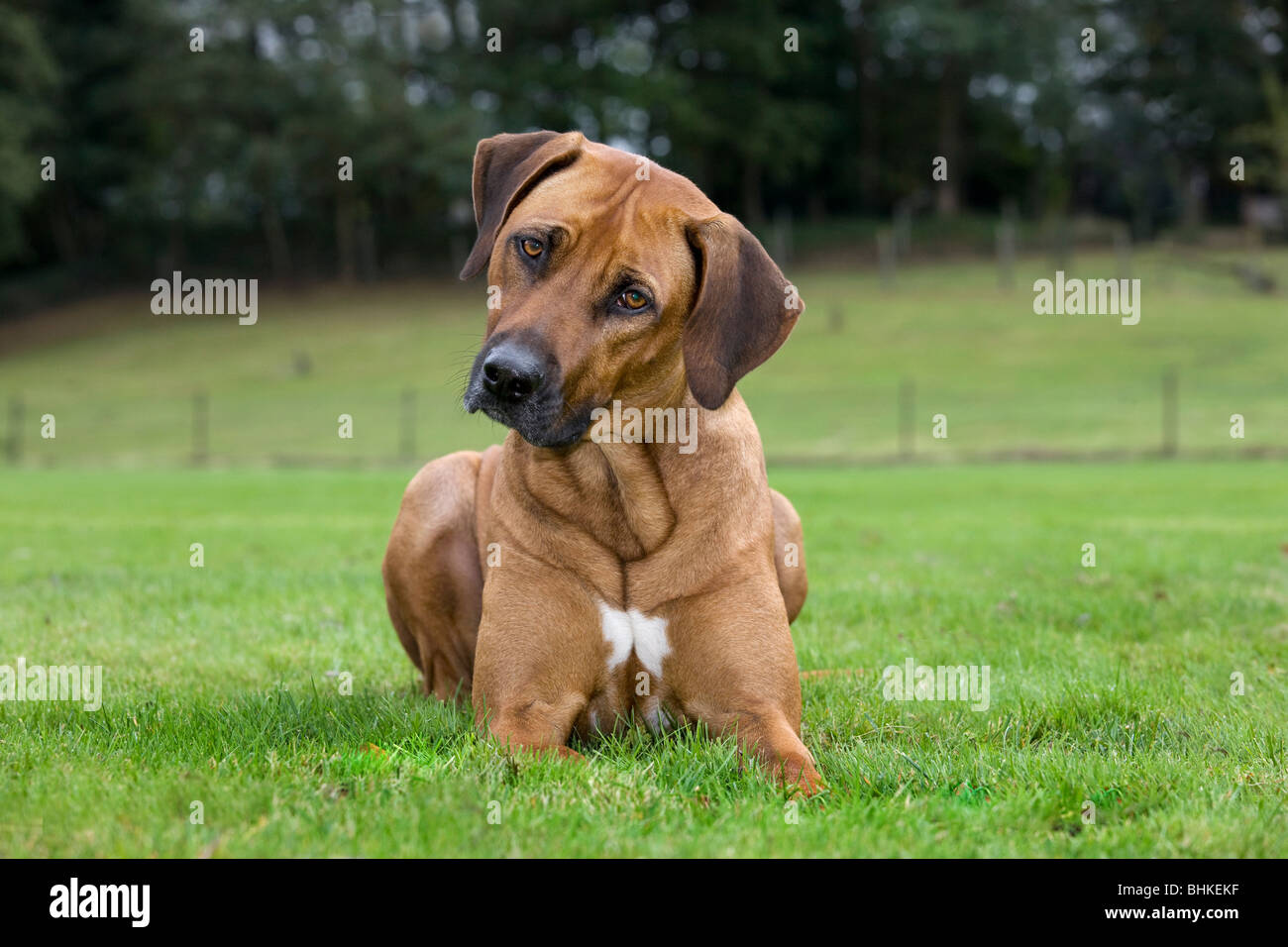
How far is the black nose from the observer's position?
323 cm

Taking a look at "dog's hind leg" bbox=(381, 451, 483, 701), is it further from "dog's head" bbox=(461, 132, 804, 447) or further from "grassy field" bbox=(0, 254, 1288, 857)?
"dog's head" bbox=(461, 132, 804, 447)

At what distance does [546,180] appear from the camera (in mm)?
3832

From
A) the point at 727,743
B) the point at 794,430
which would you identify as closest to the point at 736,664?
the point at 727,743

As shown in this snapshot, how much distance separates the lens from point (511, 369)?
3.23 metres

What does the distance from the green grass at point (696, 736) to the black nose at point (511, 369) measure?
1.02 meters

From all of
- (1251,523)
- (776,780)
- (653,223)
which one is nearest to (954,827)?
(776,780)

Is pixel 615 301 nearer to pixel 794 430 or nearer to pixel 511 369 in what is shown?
pixel 511 369

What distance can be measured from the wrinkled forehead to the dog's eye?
0.07 m

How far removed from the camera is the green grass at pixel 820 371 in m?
26.1

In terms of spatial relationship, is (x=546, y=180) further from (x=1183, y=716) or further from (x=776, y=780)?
(x=1183, y=716)

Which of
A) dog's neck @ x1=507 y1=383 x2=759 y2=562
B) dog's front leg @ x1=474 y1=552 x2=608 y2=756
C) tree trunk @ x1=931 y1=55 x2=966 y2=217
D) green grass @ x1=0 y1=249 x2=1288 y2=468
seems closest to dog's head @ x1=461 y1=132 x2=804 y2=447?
dog's neck @ x1=507 y1=383 x2=759 y2=562

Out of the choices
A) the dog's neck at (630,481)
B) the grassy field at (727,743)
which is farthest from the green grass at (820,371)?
the dog's neck at (630,481)

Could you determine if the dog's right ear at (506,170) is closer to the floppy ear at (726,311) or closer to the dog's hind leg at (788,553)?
the floppy ear at (726,311)
